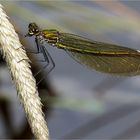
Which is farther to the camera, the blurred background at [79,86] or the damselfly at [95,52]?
the blurred background at [79,86]

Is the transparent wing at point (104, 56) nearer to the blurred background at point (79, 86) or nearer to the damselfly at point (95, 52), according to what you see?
the damselfly at point (95, 52)

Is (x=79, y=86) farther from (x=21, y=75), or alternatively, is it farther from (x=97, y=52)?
(x=21, y=75)

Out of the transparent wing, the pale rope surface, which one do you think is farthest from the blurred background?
the pale rope surface

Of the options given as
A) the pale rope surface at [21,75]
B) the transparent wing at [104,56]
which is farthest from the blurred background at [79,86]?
the pale rope surface at [21,75]

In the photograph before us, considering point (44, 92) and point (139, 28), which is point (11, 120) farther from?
point (139, 28)

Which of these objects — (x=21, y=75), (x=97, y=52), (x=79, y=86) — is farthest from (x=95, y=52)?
(x=21, y=75)

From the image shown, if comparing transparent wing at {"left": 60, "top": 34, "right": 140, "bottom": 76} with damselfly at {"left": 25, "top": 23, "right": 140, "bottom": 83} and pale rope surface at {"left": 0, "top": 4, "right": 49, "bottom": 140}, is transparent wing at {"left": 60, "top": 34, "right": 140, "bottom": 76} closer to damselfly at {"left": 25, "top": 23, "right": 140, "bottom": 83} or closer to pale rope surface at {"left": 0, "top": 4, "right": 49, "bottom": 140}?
damselfly at {"left": 25, "top": 23, "right": 140, "bottom": 83}

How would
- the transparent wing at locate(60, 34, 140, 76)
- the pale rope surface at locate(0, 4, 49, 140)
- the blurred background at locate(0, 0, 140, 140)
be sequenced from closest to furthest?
the pale rope surface at locate(0, 4, 49, 140) < the transparent wing at locate(60, 34, 140, 76) < the blurred background at locate(0, 0, 140, 140)
